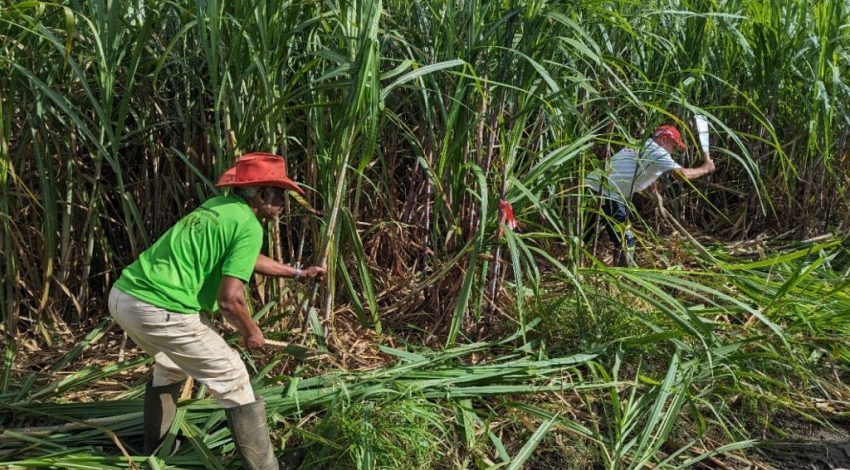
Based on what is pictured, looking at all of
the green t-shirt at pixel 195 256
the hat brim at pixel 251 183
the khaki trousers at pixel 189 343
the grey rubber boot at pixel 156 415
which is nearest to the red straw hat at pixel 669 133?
the hat brim at pixel 251 183

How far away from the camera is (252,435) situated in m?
2.44

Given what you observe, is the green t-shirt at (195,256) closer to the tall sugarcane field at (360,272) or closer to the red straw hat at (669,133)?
the tall sugarcane field at (360,272)

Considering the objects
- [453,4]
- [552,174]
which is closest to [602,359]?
[552,174]

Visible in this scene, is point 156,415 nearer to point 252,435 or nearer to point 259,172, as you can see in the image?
point 252,435

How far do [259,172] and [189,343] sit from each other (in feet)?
1.73

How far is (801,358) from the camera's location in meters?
3.15

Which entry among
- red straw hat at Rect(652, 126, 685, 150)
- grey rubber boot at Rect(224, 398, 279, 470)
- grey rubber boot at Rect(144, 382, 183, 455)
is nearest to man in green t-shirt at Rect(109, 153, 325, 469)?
grey rubber boot at Rect(224, 398, 279, 470)

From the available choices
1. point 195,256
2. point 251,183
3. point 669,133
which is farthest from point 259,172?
point 669,133

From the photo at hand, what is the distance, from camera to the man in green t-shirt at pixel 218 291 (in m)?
2.44

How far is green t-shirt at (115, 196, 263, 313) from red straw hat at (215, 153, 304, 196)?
0.06 m

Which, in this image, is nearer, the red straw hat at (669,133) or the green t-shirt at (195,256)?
the green t-shirt at (195,256)

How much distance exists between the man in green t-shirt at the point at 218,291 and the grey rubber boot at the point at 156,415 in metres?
0.13

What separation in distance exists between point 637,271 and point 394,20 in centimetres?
136

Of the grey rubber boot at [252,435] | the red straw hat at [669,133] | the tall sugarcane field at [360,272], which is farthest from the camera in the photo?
the red straw hat at [669,133]
